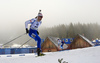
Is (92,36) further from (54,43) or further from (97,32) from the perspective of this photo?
(54,43)

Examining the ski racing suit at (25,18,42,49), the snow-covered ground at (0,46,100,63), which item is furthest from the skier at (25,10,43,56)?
the snow-covered ground at (0,46,100,63)

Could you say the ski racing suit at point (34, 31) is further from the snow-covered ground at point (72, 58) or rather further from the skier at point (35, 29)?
the snow-covered ground at point (72, 58)

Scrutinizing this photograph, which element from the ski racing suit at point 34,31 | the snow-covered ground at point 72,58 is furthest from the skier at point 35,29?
the snow-covered ground at point 72,58

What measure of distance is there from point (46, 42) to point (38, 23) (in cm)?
1097

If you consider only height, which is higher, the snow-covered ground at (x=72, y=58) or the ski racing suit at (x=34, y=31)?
the ski racing suit at (x=34, y=31)

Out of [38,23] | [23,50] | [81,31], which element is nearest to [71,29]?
[81,31]

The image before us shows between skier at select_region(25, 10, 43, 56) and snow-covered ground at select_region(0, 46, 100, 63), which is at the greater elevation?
skier at select_region(25, 10, 43, 56)

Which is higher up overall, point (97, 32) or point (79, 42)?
point (97, 32)

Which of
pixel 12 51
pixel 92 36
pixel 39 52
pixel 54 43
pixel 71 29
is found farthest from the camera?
pixel 71 29

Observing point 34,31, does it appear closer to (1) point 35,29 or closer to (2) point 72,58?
(1) point 35,29

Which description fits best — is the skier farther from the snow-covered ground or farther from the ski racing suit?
the snow-covered ground

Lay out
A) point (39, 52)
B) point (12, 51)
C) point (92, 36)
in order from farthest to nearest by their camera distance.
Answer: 1. point (92, 36)
2. point (12, 51)
3. point (39, 52)

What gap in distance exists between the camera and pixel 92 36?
3553 cm

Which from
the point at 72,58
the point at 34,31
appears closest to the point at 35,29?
the point at 34,31
